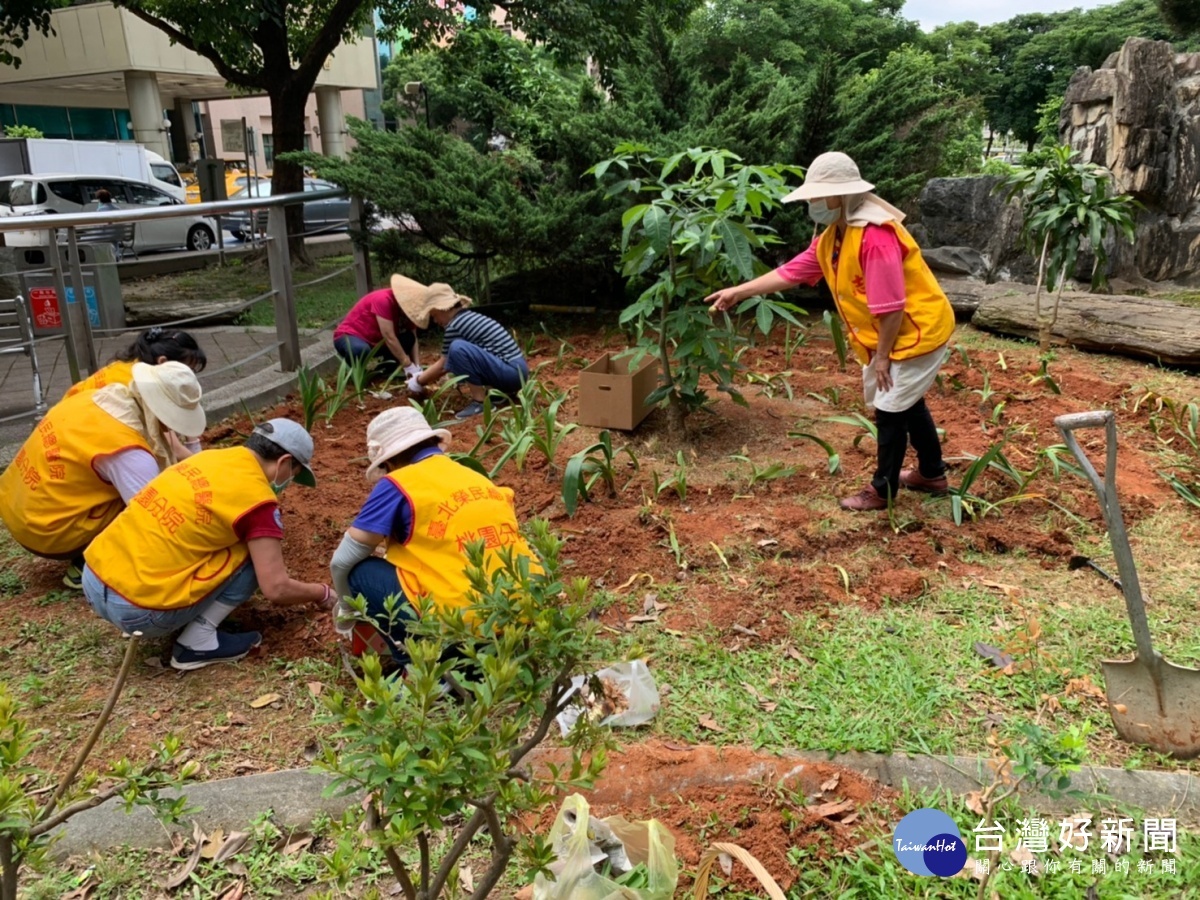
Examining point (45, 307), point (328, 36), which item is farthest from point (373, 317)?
point (328, 36)

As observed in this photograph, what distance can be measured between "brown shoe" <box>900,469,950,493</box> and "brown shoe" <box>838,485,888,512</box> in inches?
8.7

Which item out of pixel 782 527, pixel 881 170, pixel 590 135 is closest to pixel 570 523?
pixel 782 527

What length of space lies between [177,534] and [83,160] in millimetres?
17759

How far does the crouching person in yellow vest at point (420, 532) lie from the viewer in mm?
2609

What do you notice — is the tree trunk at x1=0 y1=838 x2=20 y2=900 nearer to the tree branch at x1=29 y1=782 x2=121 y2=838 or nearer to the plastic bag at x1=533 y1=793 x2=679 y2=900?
the tree branch at x1=29 y1=782 x2=121 y2=838

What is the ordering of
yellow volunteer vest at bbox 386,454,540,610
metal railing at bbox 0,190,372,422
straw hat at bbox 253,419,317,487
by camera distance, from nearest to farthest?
yellow volunteer vest at bbox 386,454,540,610 < straw hat at bbox 253,419,317,487 < metal railing at bbox 0,190,372,422

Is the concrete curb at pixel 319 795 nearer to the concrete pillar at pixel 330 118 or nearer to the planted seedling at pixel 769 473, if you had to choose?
the planted seedling at pixel 769 473

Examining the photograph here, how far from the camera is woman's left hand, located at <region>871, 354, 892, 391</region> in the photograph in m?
3.68

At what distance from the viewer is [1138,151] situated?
8.41 m

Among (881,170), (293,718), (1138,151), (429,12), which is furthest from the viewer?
(429,12)

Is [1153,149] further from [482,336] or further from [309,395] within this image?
[309,395]

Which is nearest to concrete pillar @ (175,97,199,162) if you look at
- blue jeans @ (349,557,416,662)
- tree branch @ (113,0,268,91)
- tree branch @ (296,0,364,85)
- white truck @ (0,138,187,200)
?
white truck @ (0,138,187,200)

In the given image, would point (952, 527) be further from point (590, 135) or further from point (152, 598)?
point (590, 135)

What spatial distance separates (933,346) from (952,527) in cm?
74
